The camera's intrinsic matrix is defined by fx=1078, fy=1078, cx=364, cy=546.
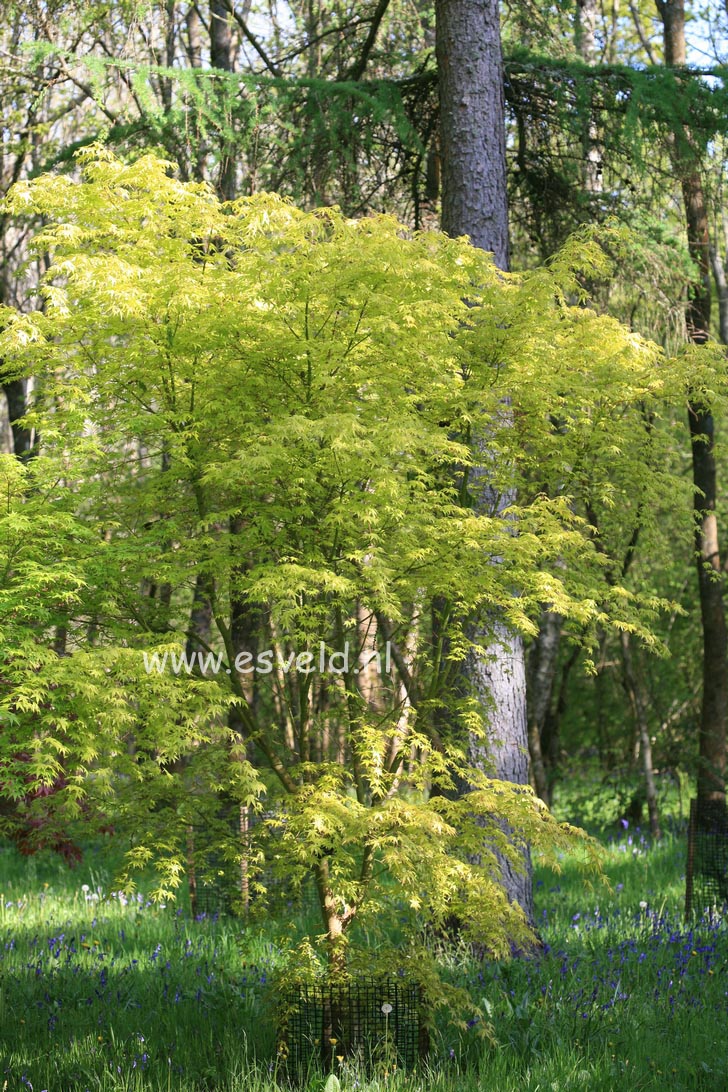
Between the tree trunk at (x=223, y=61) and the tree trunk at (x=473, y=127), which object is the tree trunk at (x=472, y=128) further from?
the tree trunk at (x=223, y=61)

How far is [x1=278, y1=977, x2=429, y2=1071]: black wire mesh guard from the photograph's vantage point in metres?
4.31

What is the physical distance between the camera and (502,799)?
417 centimetres

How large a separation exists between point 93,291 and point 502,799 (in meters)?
2.51

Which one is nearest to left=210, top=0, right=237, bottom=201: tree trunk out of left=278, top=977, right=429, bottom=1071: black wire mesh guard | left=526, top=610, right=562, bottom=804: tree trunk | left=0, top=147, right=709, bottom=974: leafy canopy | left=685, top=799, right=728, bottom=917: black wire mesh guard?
left=0, top=147, right=709, bottom=974: leafy canopy

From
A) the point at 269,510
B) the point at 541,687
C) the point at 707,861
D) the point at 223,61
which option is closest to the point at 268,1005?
the point at 269,510

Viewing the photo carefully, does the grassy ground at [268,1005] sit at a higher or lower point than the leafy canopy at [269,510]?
lower

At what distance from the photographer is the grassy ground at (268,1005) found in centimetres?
427

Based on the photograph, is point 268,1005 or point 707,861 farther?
point 707,861

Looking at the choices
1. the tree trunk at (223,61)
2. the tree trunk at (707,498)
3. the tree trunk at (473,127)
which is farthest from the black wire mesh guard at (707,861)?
the tree trunk at (223,61)

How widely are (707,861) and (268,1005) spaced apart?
12.7 ft

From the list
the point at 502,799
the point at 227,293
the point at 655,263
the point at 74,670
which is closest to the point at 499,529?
the point at 502,799

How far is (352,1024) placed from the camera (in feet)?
14.4

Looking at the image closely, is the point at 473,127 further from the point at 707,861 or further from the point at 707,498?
the point at 707,861

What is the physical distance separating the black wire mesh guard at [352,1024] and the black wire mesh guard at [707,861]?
312 cm
